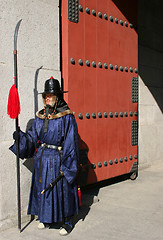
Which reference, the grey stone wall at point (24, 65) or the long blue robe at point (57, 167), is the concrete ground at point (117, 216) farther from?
the grey stone wall at point (24, 65)

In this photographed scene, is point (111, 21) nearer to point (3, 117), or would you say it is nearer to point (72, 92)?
point (72, 92)

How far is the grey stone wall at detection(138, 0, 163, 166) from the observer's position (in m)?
6.89

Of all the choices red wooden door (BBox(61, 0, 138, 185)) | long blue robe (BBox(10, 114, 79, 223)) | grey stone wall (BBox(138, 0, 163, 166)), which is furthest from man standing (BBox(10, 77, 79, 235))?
grey stone wall (BBox(138, 0, 163, 166))

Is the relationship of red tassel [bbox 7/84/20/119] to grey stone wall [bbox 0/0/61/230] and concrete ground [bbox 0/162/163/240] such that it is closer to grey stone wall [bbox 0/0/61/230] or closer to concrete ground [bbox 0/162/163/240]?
grey stone wall [bbox 0/0/61/230]

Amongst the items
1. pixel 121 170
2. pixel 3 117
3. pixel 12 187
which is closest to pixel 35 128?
pixel 3 117

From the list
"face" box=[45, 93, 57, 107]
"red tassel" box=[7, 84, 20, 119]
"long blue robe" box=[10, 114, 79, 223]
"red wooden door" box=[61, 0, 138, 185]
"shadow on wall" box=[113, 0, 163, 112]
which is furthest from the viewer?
"shadow on wall" box=[113, 0, 163, 112]

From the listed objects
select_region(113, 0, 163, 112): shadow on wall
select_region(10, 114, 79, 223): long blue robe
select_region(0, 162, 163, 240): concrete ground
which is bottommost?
select_region(0, 162, 163, 240): concrete ground

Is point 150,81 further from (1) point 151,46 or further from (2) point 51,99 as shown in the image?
(2) point 51,99

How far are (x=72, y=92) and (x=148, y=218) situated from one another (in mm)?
1836

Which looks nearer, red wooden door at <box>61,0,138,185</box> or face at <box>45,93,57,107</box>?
face at <box>45,93,57,107</box>

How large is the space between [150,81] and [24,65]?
396cm

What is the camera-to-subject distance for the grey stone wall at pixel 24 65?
3.60 metres

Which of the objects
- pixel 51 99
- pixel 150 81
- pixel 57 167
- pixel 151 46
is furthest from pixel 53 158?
pixel 151 46

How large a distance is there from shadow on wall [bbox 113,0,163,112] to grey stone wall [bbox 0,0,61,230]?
10.0 feet
